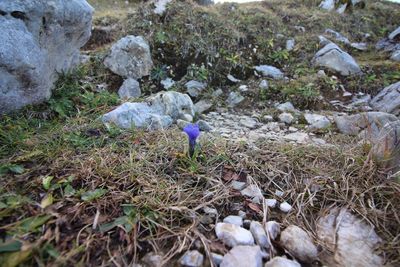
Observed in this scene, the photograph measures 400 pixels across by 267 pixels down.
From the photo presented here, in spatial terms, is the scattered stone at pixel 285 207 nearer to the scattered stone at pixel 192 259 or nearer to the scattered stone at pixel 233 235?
the scattered stone at pixel 233 235

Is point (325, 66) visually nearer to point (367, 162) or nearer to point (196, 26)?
point (196, 26)

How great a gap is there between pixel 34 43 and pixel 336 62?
168 inches

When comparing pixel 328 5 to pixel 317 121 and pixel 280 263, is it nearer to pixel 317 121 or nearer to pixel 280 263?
pixel 317 121

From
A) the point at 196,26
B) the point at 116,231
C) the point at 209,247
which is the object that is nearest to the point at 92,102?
the point at 116,231

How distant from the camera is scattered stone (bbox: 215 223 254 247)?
1363 mm

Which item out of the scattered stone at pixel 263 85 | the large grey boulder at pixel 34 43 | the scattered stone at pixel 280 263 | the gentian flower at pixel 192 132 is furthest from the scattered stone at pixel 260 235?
the scattered stone at pixel 263 85

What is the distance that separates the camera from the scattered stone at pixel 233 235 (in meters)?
1.36

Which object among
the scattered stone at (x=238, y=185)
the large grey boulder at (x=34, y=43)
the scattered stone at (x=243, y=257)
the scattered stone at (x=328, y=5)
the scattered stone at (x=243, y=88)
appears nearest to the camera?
the scattered stone at (x=243, y=257)

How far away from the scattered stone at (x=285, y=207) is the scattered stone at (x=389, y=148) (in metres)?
0.72

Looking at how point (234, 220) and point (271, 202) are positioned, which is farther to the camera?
point (271, 202)

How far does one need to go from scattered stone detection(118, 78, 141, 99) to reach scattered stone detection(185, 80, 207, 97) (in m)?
0.68

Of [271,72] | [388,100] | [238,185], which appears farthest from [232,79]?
[238,185]

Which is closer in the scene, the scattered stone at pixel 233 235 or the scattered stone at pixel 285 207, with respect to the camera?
the scattered stone at pixel 233 235

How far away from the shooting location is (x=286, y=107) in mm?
3590
